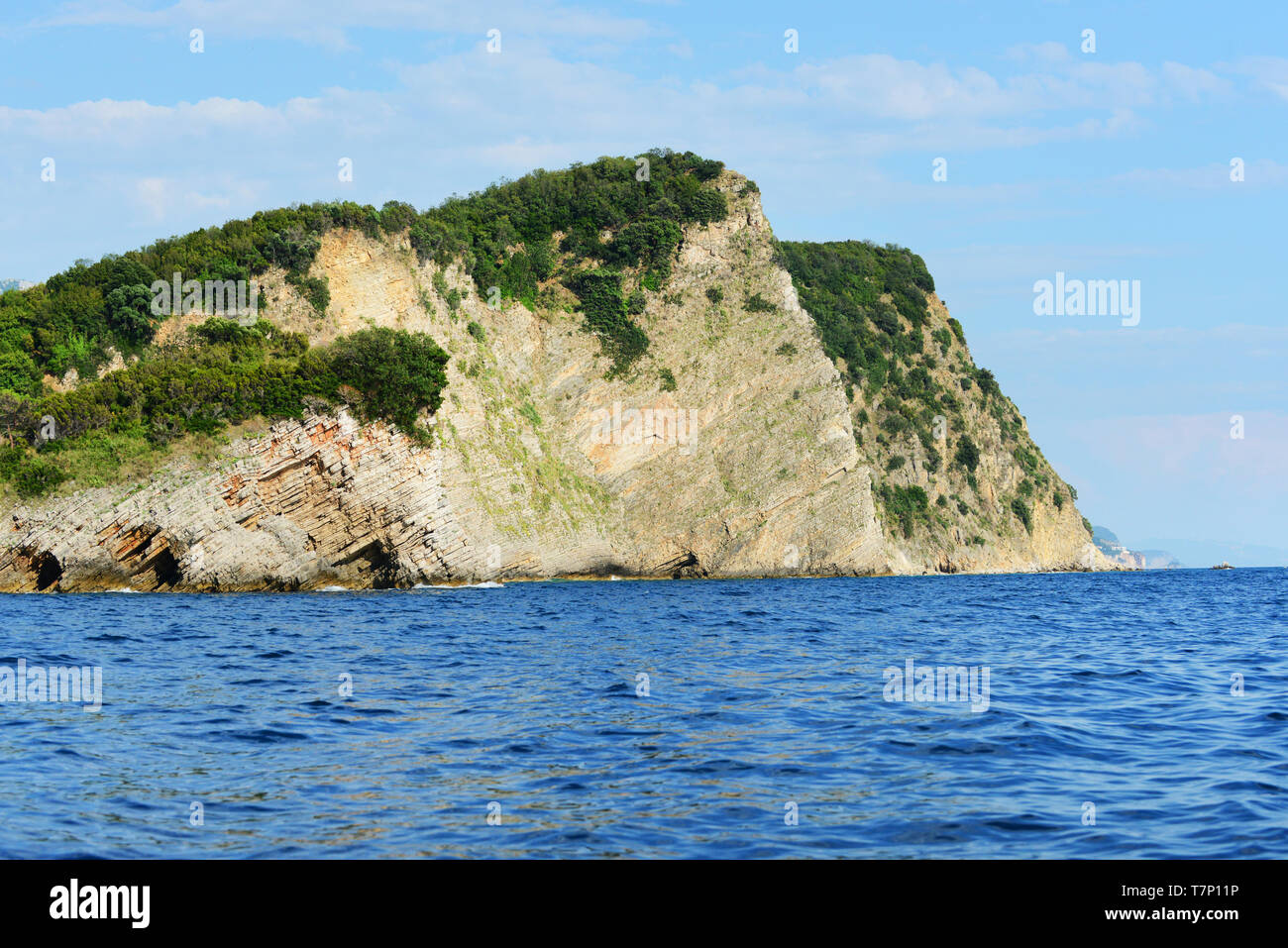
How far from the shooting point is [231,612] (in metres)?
37.0

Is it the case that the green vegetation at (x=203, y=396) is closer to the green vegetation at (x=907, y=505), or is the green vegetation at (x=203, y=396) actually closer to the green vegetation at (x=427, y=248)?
the green vegetation at (x=427, y=248)

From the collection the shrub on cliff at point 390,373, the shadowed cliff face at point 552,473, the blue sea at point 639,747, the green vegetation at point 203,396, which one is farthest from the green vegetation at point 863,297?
the blue sea at point 639,747

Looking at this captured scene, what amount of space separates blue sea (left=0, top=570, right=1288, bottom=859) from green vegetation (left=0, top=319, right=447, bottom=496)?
73.9ft

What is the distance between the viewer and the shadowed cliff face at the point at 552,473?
50125 millimetres

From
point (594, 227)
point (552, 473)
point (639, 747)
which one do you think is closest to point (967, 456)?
point (594, 227)

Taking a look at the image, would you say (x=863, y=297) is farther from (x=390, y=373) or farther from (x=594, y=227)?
(x=390, y=373)

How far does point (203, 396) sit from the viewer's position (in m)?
52.4

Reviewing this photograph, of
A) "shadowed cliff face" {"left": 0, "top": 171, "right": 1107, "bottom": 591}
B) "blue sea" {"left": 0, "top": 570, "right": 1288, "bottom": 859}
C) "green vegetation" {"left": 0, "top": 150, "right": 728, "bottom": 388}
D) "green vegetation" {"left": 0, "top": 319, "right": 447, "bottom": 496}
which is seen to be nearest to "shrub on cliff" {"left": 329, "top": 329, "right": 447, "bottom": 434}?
"green vegetation" {"left": 0, "top": 319, "right": 447, "bottom": 496}

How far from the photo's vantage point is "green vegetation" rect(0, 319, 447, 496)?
1966 inches

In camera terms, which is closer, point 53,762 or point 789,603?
point 53,762

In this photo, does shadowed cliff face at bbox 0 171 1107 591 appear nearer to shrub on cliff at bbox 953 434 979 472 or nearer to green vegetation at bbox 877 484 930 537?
green vegetation at bbox 877 484 930 537
